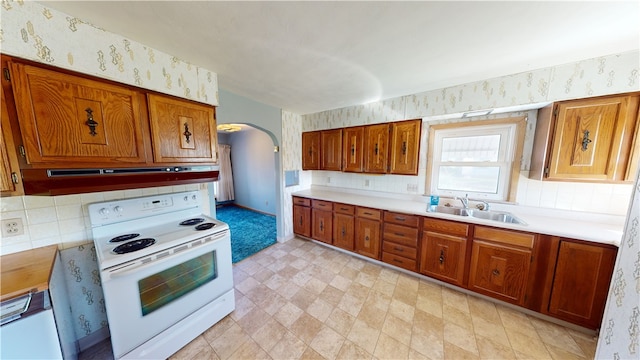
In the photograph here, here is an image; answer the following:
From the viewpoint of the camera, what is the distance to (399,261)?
2.46m

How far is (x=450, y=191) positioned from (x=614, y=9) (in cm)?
185

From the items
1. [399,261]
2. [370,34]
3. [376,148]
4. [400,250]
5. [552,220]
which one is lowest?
[399,261]

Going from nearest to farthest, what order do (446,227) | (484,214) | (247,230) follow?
(446,227)
(484,214)
(247,230)

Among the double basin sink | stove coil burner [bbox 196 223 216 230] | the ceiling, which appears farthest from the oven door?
the double basin sink

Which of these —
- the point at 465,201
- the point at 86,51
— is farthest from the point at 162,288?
the point at 465,201

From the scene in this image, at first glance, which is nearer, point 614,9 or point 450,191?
point 614,9

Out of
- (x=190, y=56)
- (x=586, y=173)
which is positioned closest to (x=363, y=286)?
(x=586, y=173)

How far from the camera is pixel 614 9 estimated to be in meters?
1.12

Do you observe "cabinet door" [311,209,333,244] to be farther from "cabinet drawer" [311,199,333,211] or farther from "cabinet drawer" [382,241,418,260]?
"cabinet drawer" [382,241,418,260]

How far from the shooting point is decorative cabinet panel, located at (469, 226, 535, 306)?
1.79 metres

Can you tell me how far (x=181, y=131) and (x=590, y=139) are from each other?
362 centimetres

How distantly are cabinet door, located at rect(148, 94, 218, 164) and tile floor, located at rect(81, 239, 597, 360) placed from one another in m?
1.57

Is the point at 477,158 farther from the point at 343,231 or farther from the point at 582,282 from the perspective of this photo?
the point at 343,231

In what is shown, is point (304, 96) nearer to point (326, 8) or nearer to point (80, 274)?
point (326, 8)
